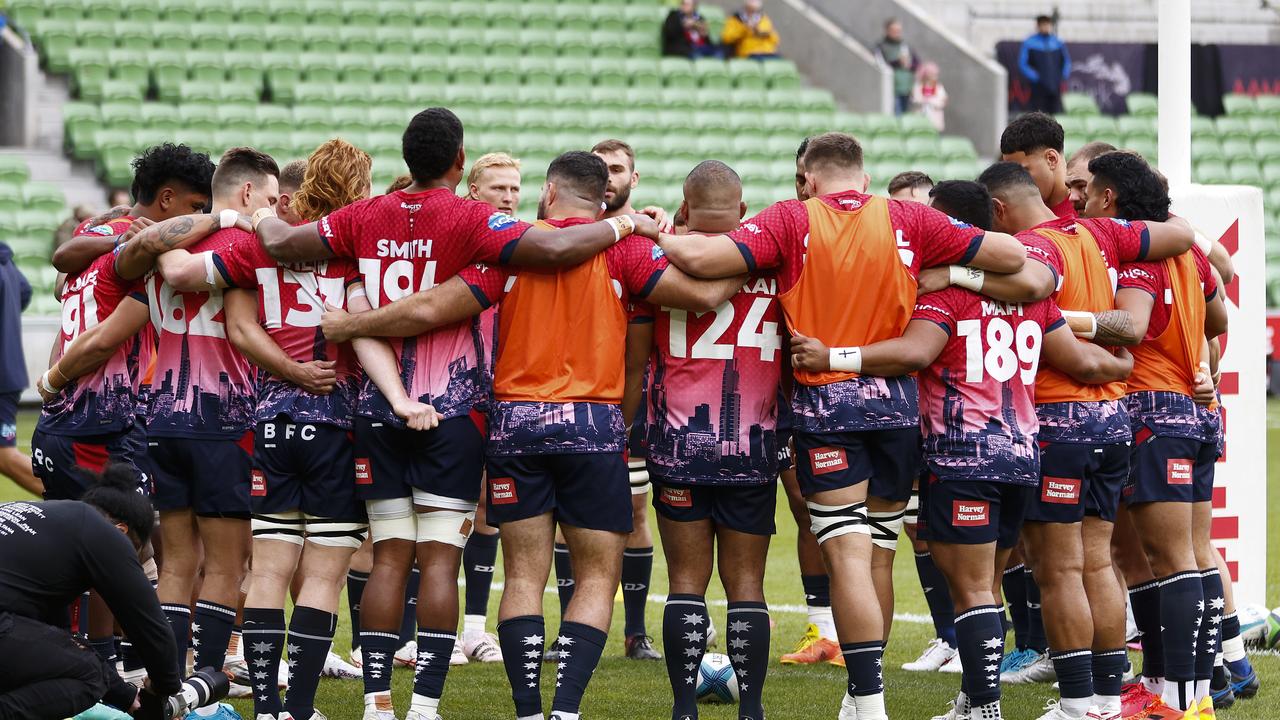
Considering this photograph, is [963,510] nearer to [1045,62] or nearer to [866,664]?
[866,664]

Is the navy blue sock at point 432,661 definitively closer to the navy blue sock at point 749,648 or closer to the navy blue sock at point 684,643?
the navy blue sock at point 684,643

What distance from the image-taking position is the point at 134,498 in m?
5.65

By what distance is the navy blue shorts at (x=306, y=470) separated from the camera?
6098 millimetres

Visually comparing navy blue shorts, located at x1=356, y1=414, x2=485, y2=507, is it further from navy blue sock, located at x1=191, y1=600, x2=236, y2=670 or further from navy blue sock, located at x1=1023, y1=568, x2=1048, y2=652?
navy blue sock, located at x1=1023, y1=568, x2=1048, y2=652

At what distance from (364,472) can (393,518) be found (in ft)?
0.69

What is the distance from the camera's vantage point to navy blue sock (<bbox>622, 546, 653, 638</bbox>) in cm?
810

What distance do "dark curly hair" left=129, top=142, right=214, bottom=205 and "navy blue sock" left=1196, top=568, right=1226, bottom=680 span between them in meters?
4.67

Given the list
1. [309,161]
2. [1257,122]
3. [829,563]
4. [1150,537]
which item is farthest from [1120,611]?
[1257,122]

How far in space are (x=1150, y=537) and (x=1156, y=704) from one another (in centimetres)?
70

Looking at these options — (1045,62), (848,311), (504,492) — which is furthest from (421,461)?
(1045,62)

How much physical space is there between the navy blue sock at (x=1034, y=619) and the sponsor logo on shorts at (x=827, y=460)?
2.04 meters

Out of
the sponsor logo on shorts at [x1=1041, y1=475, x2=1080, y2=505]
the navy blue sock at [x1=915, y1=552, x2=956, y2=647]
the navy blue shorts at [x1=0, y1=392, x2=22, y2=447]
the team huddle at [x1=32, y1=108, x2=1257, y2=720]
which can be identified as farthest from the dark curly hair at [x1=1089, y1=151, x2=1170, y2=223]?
the navy blue shorts at [x1=0, y1=392, x2=22, y2=447]

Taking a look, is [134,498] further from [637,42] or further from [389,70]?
[637,42]

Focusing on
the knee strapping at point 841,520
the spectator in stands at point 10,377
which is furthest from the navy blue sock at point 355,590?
the spectator in stands at point 10,377
